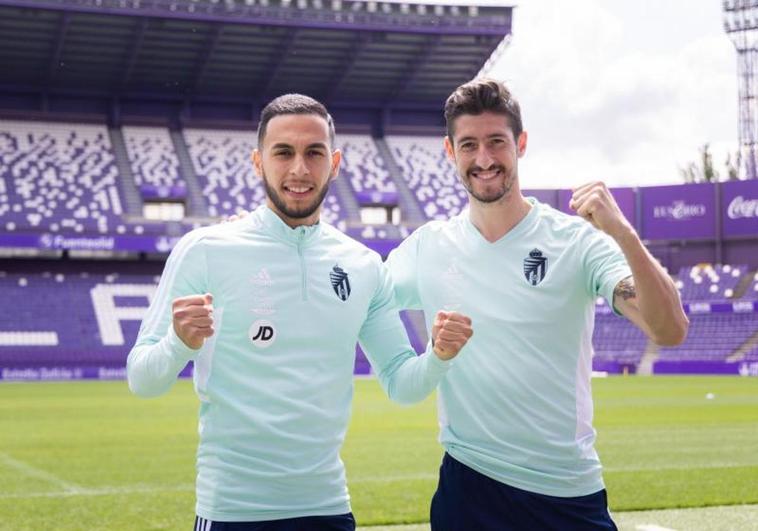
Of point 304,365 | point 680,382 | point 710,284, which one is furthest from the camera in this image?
point 710,284

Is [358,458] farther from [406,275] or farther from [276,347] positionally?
[276,347]

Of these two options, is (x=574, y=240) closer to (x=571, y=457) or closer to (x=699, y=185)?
(x=571, y=457)

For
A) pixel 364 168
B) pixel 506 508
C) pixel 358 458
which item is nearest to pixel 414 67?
pixel 364 168

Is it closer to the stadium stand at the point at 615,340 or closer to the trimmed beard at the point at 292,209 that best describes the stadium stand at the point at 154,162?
the stadium stand at the point at 615,340

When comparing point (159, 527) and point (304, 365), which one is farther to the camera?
point (159, 527)

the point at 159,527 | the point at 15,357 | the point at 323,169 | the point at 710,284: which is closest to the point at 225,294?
the point at 323,169

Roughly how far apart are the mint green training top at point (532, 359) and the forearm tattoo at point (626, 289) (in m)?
0.03

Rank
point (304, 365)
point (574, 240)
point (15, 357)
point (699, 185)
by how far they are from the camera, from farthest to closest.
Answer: point (699, 185) → point (15, 357) → point (574, 240) → point (304, 365)

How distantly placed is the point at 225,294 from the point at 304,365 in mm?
373

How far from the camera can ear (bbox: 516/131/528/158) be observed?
4004 millimetres

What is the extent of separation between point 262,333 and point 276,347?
69mm

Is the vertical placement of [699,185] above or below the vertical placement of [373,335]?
above

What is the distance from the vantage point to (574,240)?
3.91 metres

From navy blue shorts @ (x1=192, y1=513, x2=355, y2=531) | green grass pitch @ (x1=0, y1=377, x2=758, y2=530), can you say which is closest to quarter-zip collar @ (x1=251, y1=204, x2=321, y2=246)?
navy blue shorts @ (x1=192, y1=513, x2=355, y2=531)
